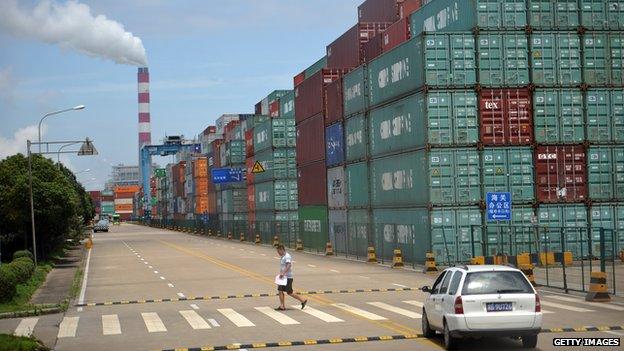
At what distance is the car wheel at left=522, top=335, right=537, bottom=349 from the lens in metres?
15.5

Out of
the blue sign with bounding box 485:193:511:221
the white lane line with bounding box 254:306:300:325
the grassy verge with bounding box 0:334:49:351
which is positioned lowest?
the white lane line with bounding box 254:306:300:325

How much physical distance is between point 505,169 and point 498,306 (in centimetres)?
2332

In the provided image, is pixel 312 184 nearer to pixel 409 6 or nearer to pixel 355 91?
pixel 355 91

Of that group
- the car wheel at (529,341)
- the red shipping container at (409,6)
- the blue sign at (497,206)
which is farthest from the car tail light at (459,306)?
the red shipping container at (409,6)

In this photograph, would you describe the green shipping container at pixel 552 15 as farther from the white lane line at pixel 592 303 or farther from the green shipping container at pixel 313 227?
the green shipping container at pixel 313 227

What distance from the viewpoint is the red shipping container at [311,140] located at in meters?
57.5

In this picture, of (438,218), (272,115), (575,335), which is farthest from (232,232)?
(575,335)

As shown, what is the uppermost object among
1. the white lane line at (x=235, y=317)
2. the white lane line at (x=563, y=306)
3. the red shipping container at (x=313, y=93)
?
the red shipping container at (x=313, y=93)

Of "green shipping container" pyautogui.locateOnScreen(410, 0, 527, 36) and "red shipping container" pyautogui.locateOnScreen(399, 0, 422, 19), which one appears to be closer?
"green shipping container" pyautogui.locateOnScreen(410, 0, 527, 36)

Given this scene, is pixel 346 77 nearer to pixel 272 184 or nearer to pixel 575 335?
pixel 272 184

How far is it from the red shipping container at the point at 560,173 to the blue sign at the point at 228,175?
57380mm

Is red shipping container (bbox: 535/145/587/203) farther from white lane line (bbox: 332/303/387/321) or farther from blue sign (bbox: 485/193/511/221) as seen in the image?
white lane line (bbox: 332/303/387/321)

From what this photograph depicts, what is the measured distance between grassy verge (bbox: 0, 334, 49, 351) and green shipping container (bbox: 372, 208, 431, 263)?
23241 mm

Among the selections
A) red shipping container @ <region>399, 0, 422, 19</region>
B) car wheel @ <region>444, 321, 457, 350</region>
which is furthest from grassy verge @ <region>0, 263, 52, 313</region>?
red shipping container @ <region>399, 0, 422, 19</region>
